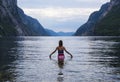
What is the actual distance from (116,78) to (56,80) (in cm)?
601

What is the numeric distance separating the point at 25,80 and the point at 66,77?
445cm

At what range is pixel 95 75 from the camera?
37.0 m

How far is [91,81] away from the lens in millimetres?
32562

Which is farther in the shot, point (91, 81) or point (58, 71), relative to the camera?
point (58, 71)

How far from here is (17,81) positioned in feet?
105

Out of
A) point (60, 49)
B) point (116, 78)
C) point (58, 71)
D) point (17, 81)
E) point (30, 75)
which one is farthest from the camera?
point (60, 49)

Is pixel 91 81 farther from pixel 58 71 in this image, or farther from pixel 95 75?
pixel 58 71

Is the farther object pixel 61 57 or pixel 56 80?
pixel 61 57

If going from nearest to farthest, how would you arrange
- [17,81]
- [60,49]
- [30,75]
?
[17,81], [30,75], [60,49]

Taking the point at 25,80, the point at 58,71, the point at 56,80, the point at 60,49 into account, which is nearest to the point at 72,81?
the point at 56,80

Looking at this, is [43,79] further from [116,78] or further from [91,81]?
[116,78]

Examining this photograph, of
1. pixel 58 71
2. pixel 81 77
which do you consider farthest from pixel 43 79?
pixel 58 71

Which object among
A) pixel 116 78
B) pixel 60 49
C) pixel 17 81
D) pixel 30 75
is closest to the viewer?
pixel 17 81

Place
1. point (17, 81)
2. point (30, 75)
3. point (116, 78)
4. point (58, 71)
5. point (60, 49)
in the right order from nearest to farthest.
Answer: point (17, 81) → point (116, 78) → point (30, 75) → point (58, 71) → point (60, 49)
